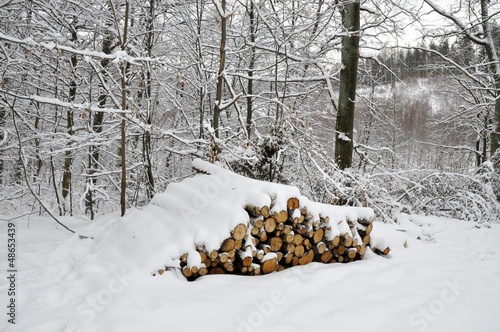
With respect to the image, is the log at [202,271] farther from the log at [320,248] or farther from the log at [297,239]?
the log at [320,248]

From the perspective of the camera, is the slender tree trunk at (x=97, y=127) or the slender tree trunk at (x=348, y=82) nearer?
the slender tree trunk at (x=348, y=82)

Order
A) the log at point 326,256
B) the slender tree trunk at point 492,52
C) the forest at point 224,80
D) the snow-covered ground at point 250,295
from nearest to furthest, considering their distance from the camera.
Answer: the snow-covered ground at point 250,295
the log at point 326,256
the forest at point 224,80
the slender tree trunk at point 492,52

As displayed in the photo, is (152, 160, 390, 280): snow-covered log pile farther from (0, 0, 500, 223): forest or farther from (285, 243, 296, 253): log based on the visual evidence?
(0, 0, 500, 223): forest

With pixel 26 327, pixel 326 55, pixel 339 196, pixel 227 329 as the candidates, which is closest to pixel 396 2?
pixel 326 55

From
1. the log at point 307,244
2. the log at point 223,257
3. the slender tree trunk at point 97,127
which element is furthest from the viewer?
the slender tree trunk at point 97,127

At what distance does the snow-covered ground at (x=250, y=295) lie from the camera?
2164 mm

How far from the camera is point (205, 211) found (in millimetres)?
3348

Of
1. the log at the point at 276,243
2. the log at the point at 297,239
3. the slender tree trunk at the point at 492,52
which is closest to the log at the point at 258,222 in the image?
the log at the point at 276,243

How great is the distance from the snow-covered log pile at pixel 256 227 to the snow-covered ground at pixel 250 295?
157 millimetres

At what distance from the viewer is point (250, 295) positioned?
2568 millimetres

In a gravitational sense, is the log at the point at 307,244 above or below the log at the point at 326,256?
above

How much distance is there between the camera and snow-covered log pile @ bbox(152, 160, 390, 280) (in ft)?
9.84

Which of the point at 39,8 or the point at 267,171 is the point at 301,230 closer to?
the point at 267,171

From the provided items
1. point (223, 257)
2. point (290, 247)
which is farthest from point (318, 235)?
point (223, 257)
